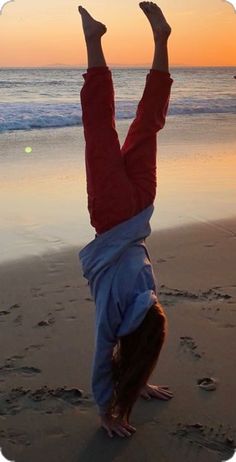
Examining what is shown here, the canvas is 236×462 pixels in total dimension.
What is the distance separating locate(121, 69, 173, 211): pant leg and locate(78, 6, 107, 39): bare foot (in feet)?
0.77

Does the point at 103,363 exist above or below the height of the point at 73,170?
above

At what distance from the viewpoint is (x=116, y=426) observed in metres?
2.58

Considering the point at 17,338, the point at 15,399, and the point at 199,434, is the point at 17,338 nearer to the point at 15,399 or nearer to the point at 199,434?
the point at 15,399

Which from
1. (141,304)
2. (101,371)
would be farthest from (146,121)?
(101,371)

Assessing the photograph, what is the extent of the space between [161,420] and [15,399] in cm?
68

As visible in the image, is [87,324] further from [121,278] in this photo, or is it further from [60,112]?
[60,112]

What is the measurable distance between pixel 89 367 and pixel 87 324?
493 millimetres

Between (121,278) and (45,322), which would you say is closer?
(121,278)

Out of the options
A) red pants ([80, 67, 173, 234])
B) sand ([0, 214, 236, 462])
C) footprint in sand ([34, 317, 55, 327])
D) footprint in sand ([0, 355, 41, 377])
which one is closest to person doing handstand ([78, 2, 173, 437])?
red pants ([80, 67, 173, 234])

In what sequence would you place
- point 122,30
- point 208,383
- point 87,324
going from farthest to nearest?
point 87,324, point 208,383, point 122,30

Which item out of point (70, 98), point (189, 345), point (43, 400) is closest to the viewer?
point (43, 400)

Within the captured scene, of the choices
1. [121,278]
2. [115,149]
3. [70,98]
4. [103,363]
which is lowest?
[70,98]

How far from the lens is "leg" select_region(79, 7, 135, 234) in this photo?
6.89 feet

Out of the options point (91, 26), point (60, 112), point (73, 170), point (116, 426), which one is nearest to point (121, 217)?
point (91, 26)
